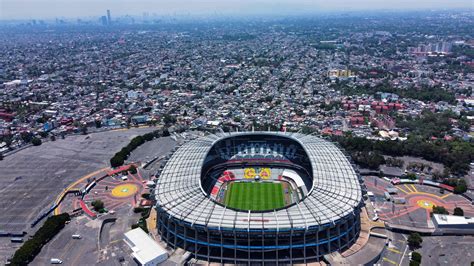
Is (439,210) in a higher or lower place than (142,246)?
lower

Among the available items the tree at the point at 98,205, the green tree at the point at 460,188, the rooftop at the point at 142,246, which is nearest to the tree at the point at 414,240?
the green tree at the point at 460,188

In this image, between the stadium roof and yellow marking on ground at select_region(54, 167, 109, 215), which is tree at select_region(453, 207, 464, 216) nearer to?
the stadium roof

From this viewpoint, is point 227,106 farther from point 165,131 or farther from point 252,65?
point 252,65

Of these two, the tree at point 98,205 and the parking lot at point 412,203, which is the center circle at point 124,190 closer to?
the tree at point 98,205

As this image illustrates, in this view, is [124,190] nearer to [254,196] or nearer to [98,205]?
[98,205]

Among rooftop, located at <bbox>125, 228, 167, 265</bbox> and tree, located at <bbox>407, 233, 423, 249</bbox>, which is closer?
rooftop, located at <bbox>125, 228, 167, 265</bbox>

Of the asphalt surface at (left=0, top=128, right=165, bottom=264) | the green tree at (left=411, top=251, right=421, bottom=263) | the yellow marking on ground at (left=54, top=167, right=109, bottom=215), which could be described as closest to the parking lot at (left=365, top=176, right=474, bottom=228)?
the green tree at (left=411, top=251, right=421, bottom=263)

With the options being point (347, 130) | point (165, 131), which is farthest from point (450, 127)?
point (165, 131)

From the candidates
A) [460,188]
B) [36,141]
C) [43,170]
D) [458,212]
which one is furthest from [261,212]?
[36,141]
